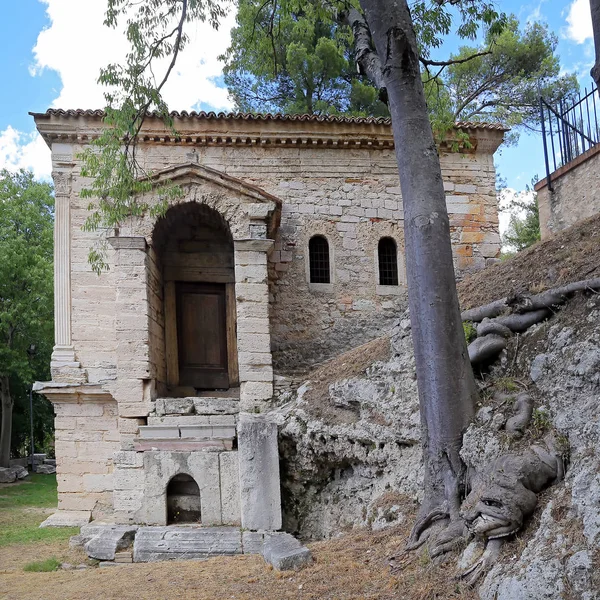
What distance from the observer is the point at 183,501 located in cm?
926

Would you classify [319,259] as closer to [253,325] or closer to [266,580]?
[253,325]

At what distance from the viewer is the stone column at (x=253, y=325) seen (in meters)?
10.4

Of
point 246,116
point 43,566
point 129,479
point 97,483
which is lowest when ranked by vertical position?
point 43,566

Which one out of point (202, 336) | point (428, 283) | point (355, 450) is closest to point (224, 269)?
point (202, 336)

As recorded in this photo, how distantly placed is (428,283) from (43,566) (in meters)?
6.24

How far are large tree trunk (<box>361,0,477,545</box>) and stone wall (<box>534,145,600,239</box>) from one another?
6651mm

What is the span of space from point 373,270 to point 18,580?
8839 mm

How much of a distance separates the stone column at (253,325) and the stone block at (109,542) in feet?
8.81

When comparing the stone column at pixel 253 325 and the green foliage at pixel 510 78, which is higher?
the green foliage at pixel 510 78

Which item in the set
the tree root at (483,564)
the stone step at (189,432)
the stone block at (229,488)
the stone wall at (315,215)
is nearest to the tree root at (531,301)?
the tree root at (483,564)

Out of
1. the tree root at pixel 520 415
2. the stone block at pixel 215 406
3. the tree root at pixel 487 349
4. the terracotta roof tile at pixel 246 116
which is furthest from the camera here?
the terracotta roof tile at pixel 246 116

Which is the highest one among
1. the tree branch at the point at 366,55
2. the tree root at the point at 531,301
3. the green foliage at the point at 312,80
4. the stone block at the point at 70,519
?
the green foliage at the point at 312,80

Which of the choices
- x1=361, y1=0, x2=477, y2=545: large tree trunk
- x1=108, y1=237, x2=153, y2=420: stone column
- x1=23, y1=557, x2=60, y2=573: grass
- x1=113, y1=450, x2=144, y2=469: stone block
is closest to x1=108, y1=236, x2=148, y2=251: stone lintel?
x1=108, y1=237, x2=153, y2=420: stone column

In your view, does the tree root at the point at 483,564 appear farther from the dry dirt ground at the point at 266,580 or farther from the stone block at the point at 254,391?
the stone block at the point at 254,391
